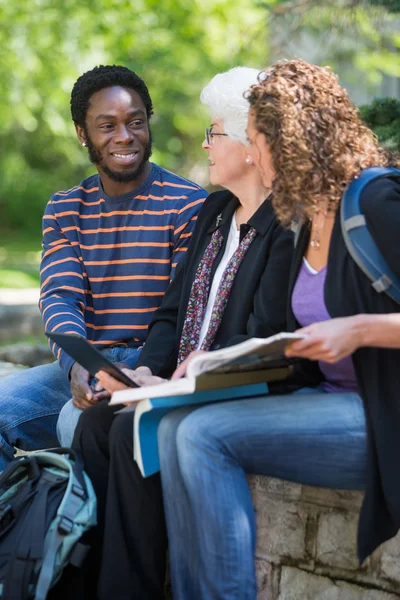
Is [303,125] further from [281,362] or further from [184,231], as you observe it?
[184,231]

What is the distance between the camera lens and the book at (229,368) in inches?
Result: 97.4

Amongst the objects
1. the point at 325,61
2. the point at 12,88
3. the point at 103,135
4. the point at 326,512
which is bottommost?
the point at 326,512

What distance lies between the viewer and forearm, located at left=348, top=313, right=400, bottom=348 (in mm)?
2520

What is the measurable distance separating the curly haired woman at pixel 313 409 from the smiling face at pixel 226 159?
1.98 feet

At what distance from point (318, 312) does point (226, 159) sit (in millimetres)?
900

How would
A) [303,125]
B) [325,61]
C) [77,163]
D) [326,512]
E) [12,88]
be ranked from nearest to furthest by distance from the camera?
[303,125] < [326,512] < [325,61] < [12,88] < [77,163]

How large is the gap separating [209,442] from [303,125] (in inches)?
36.9

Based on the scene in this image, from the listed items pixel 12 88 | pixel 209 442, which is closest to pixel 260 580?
pixel 209 442

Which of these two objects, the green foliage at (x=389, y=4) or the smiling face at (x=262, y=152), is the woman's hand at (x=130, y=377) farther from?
the green foliage at (x=389, y=4)

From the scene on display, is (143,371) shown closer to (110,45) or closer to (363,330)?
(363,330)

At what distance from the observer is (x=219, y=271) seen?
3.49m

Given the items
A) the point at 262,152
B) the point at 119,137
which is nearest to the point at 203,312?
the point at 262,152

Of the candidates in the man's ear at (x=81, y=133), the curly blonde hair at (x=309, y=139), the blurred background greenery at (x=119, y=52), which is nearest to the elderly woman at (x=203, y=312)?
the curly blonde hair at (x=309, y=139)

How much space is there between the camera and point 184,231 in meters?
3.96
